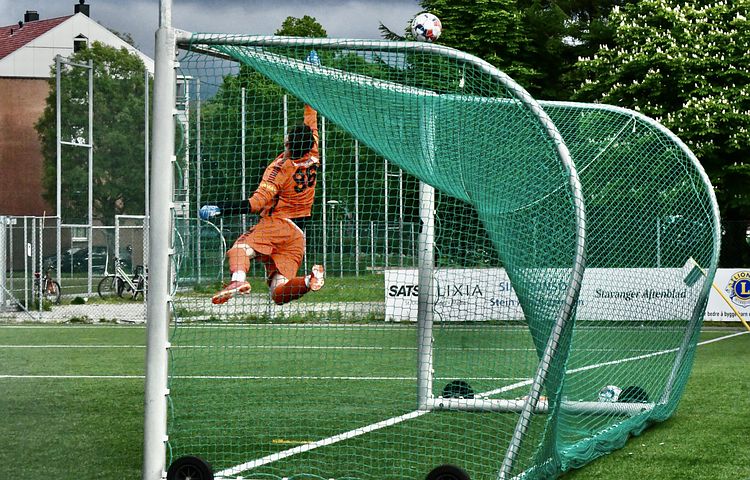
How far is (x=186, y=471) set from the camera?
604cm

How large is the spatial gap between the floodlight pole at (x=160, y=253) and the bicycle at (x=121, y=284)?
1779 centimetres

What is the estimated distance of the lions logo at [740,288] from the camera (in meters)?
19.8

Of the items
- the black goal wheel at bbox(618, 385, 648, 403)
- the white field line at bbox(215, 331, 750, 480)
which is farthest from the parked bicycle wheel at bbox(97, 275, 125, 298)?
the black goal wheel at bbox(618, 385, 648, 403)

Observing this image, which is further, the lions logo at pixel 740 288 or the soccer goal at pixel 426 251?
the lions logo at pixel 740 288

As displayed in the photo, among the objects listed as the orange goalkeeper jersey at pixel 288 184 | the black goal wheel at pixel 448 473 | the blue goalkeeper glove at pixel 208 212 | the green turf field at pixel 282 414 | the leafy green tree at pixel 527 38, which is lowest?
the green turf field at pixel 282 414

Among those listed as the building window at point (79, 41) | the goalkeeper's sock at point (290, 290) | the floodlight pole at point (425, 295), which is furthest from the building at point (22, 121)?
the goalkeeper's sock at point (290, 290)

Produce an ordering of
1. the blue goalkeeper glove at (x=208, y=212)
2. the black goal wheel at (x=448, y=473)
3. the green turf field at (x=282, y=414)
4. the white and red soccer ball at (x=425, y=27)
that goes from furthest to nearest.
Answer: the white and red soccer ball at (x=425, y=27) → the green turf field at (x=282, y=414) → the blue goalkeeper glove at (x=208, y=212) → the black goal wheel at (x=448, y=473)

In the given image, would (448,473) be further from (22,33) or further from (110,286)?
(22,33)

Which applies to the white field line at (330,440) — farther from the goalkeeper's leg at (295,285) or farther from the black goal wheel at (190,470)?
the goalkeeper's leg at (295,285)

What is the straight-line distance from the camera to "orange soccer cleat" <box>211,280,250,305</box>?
22.7 feet

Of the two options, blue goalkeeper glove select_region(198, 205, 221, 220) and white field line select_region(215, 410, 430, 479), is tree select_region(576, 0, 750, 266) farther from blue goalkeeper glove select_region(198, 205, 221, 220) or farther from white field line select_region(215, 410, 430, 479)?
blue goalkeeper glove select_region(198, 205, 221, 220)

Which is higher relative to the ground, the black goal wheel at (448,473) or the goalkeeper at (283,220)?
the goalkeeper at (283,220)

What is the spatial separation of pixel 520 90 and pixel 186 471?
8.87ft

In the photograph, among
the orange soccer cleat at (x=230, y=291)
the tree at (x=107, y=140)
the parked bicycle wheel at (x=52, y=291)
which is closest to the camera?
the orange soccer cleat at (x=230, y=291)
